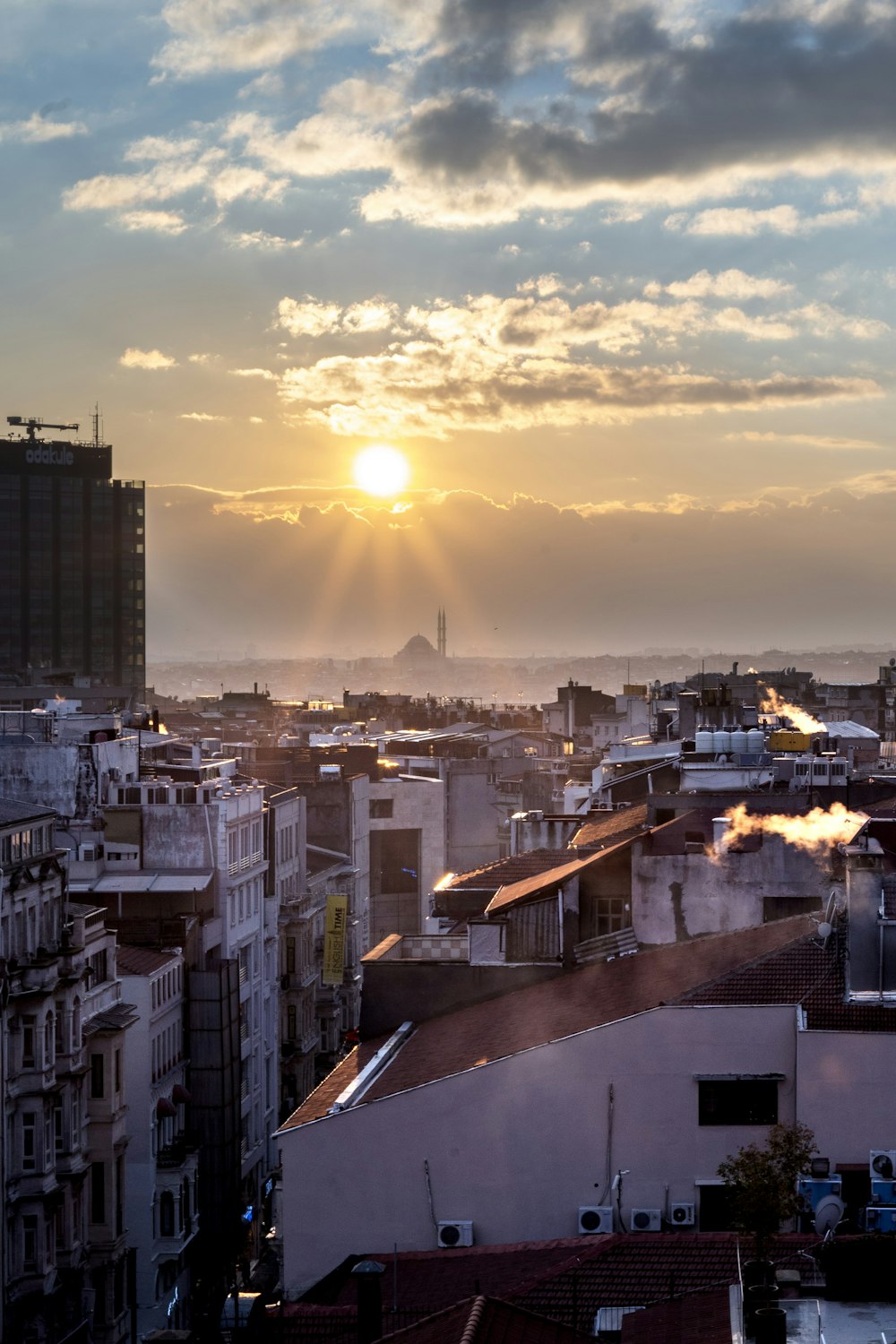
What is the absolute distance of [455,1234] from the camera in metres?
24.9

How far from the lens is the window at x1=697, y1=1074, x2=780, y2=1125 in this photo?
24719 millimetres

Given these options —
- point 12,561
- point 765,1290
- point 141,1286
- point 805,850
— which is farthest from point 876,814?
point 12,561

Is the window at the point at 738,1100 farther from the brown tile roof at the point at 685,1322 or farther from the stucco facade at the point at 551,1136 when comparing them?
the brown tile roof at the point at 685,1322

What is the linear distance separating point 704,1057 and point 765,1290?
8.23 metres

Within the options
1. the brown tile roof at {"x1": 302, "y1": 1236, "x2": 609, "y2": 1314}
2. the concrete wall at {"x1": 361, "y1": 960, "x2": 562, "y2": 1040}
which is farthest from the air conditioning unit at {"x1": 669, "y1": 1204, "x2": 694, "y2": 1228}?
the concrete wall at {"x1": 361, "y1": 960, "x2": 562, "y2": 1040}

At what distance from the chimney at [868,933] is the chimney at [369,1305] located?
7.55 m

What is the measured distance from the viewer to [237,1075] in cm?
4947

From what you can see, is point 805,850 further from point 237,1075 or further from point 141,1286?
point 237,1075

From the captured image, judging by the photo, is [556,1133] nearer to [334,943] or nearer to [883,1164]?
[883,1164]

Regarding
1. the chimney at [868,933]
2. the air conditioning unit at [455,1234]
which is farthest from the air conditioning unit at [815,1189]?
the air conditioning unit at [455,1234]

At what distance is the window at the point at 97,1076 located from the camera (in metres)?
38.6

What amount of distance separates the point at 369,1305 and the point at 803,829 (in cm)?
1451

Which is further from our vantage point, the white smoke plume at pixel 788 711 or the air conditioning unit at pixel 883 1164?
the white smoke plume at pixel 788 711

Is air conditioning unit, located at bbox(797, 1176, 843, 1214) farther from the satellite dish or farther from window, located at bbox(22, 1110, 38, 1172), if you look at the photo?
window, located at bbox(22, 1110, 38, 1172)
